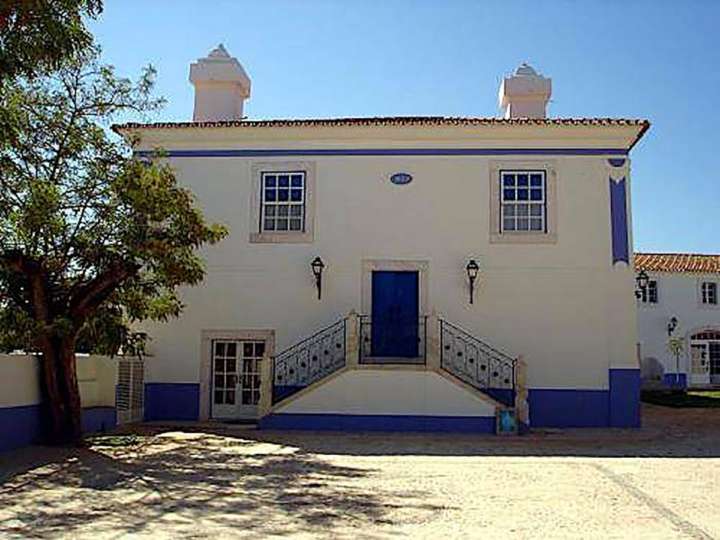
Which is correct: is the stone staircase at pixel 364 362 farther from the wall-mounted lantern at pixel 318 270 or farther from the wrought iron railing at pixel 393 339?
the wall-mounted lantern at pixel 318 270

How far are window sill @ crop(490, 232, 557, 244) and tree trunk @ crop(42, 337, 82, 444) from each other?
852 centimetres

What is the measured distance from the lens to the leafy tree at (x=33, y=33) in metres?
8.73

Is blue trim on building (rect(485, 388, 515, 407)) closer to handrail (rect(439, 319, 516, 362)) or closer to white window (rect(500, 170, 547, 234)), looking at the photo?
handrail (rect(439, 319, 516, 362))

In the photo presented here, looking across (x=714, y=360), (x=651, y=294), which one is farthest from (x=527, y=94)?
(x=714, y=360)

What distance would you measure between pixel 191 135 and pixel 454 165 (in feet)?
18.4

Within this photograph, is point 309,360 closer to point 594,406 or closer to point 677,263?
point 594,406

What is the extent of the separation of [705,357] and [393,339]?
929 inches

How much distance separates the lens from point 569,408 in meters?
16.1

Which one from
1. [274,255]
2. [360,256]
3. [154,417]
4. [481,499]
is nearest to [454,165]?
[360,256]

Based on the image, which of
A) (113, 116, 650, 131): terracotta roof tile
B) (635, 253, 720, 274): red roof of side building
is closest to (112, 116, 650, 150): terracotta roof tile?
(113, 116, 650, 131): terracotta roof tile

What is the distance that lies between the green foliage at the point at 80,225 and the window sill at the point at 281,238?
4.38 m

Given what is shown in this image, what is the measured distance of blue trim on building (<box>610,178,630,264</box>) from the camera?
16344mm

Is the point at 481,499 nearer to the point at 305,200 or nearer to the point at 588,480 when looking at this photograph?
the point at 588,480

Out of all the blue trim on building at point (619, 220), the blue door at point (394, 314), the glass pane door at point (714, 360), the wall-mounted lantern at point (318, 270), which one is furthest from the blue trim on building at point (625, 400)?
the glass pane door at point (714, 360)
